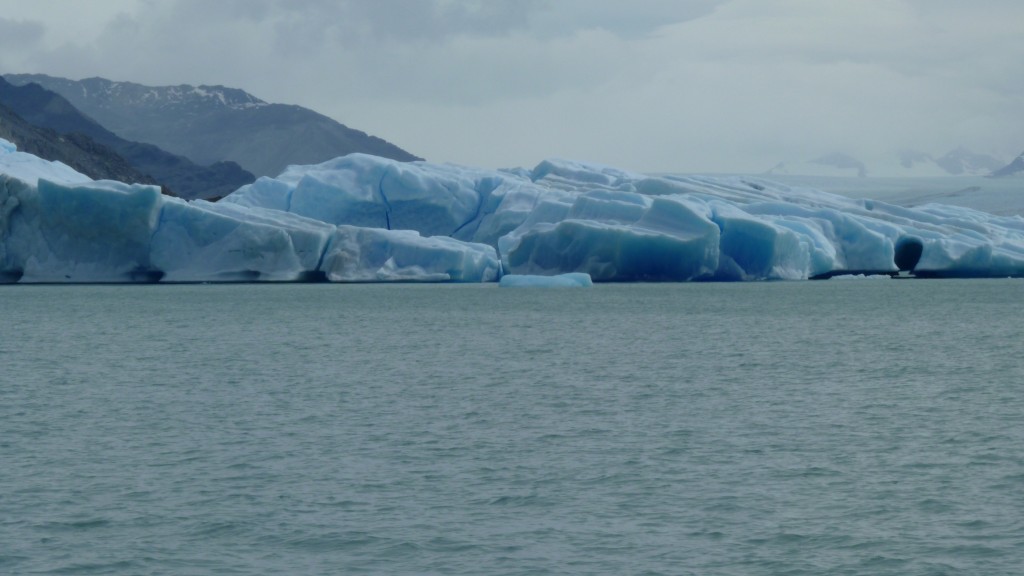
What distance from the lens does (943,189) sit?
3093 inches

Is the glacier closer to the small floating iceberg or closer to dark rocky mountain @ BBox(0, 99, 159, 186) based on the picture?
the small floating iceberg

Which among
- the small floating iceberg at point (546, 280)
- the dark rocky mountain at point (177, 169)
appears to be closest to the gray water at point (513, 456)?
the small floating iceberg at point (546, 280)

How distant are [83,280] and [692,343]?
25114 mm

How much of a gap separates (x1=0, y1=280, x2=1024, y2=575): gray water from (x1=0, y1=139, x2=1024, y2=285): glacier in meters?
14.3

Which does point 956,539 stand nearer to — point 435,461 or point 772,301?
point 435,461

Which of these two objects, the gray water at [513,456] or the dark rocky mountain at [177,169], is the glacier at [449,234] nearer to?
the gray water at [513,456]

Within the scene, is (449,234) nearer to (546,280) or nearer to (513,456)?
(546,280)

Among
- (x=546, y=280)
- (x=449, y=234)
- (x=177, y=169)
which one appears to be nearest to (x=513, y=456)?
(x=546, y=280)

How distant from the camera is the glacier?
1667 inches

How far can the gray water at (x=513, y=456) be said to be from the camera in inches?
360

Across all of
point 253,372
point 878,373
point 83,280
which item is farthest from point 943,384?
point 83,280

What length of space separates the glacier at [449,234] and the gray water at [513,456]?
14.3 metres

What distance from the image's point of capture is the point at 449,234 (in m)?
51.0

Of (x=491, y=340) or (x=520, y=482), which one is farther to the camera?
(x=491, y=340)
